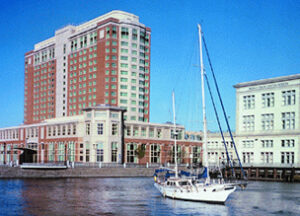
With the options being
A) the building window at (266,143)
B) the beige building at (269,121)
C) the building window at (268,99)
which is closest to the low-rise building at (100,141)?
the beige building at (269,121)

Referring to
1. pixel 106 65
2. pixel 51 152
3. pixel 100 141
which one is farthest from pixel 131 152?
pixel 106 65

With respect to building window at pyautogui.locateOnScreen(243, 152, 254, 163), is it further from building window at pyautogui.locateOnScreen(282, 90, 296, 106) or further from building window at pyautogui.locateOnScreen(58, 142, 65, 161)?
building window at pyautogui.locateOnScreen(58, 142, 65, 161)

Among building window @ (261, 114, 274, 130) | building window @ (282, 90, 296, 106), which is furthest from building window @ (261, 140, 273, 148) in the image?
building window @ (282, 90, 296, 106)

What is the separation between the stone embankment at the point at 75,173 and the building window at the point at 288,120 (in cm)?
3589

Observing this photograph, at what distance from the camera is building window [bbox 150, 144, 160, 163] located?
135500mm

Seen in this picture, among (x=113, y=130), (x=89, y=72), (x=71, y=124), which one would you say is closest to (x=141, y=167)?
(x=113, y=130)

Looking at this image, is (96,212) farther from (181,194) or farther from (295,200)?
(295,200)

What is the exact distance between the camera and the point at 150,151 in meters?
135

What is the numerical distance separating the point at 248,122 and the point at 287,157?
50.9ft

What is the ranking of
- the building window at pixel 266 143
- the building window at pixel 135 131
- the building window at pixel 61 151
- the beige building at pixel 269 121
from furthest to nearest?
the building window at pixel 61 151 → the building window at pixel 135 131 → the building window at pixel 266 143 → the beige building at pixel 269 121

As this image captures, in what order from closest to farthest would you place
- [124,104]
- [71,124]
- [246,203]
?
[246,203]
[71,124]
[124,104]

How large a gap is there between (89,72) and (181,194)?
396 ft

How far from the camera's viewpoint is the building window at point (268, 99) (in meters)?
110

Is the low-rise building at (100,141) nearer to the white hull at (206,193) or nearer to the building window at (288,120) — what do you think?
the building window at (288,120)
